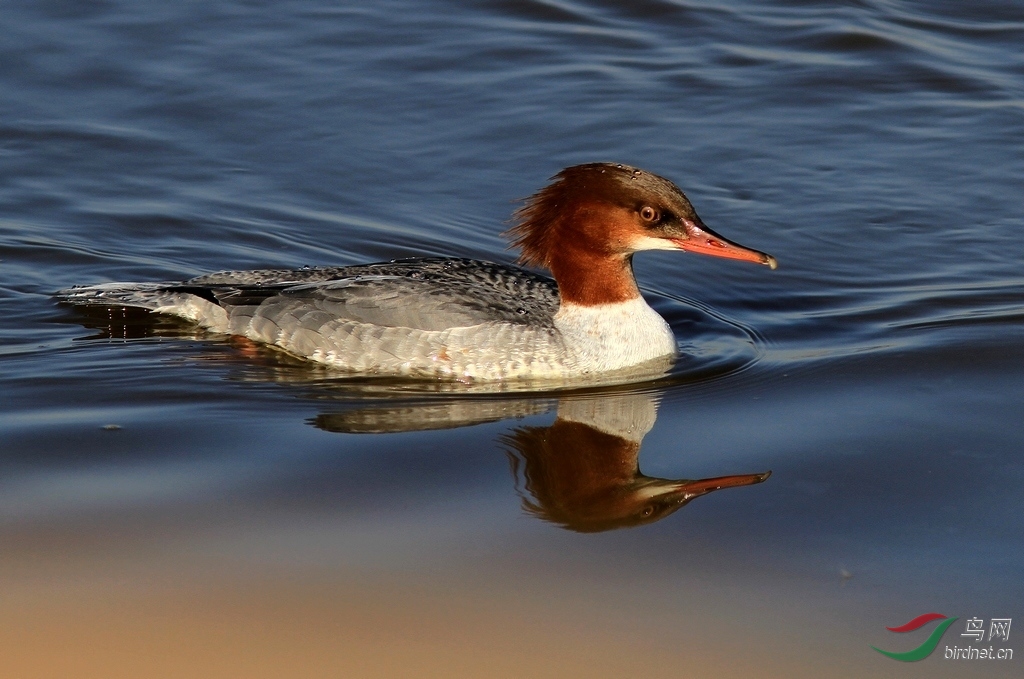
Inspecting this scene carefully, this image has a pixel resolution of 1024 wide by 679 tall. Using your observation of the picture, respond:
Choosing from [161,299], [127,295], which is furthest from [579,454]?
[127,295]

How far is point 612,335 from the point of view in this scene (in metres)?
9.09

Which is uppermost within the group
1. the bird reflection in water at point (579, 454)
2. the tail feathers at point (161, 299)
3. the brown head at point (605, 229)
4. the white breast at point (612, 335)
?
the brown head at point (605, 229)

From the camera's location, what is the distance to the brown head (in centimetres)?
875

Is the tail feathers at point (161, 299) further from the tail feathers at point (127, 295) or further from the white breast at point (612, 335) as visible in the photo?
the white breast at point (612, 335)

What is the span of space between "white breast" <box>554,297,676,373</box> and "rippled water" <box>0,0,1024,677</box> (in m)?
0.34

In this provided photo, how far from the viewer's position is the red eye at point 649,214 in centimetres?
875

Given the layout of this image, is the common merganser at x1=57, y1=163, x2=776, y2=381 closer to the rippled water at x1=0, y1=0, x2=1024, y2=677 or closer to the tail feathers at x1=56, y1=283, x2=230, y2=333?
the rippled water at x1=0, y1=0, x2=1024, y2=677

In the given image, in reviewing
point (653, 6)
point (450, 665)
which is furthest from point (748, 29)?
point (450, 665)

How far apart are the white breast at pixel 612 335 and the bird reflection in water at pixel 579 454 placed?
0.47 m

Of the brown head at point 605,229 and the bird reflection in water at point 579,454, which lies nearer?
the bird reflection in water at point 579,454

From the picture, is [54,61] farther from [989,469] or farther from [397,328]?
[989,469]

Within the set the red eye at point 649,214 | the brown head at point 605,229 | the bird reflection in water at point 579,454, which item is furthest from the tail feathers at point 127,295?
the red eye at point 649,214

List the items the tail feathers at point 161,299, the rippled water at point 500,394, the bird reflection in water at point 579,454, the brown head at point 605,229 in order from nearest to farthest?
the rippled water at point 500,394, the bird reflection in water at point 579,454, the brown head at point 605,229, the tail feathers at point 161,299

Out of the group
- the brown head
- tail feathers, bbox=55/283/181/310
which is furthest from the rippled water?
the brown head
